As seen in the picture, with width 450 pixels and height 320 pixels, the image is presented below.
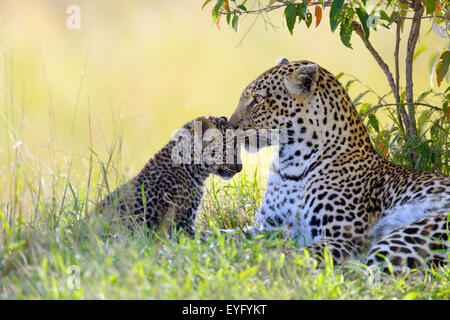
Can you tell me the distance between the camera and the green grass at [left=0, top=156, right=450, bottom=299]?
4.42m

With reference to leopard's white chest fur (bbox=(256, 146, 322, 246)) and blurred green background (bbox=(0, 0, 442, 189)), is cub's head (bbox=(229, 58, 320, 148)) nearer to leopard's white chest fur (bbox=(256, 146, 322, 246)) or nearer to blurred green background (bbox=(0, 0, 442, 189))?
leopard's white chest fur (bbox=(256, 146, 322, 246))

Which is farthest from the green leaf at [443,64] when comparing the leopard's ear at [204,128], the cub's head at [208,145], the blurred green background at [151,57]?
the blurred green background at [151,57]

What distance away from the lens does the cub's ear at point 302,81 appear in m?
6.39

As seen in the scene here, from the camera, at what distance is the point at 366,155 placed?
658 centimetres

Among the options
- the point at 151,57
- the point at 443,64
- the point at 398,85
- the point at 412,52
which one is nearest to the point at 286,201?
the point at 443,64

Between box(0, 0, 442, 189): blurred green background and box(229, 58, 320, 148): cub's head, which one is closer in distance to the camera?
box(229, 58, 320, 148): cub's head

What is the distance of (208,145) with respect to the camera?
7160 millimetres

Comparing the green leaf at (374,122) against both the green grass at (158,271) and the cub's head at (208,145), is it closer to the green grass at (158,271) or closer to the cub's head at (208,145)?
the cub's head at (208,145)

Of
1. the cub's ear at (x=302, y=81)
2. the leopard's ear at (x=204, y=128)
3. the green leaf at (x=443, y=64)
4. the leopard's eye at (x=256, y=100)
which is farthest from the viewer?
the green leaf at (x=443, y=64)

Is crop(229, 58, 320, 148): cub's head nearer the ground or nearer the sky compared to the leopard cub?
nearer the sky

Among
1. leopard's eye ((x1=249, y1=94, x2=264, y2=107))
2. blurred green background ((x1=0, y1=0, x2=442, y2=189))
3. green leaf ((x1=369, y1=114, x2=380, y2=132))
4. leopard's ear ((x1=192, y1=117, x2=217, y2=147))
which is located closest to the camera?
leopard's eye ((x1=249, y1=94, x2=264, y2=107))

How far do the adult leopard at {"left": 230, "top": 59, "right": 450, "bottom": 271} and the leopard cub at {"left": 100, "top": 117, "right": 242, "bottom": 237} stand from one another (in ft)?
1.40

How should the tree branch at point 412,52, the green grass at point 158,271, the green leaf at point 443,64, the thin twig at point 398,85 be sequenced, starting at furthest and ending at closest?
1. the thin twig at point 398,85
2. the tree branch at point 412,52
3. the green leaf at point 443,64
4. the green grass at point 158,271

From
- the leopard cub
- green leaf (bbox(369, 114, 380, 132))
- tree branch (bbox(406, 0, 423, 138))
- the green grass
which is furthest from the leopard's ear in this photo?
tree branch (bbox(406, 0, 423, 138))
